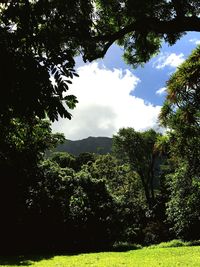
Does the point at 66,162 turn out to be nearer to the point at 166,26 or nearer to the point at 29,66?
the point at 166,26

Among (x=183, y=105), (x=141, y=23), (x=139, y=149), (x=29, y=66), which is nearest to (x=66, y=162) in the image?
(x=139, y=149)

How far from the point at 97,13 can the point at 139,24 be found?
2.19 m

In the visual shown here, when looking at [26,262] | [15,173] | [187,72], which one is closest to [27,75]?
[187,72]

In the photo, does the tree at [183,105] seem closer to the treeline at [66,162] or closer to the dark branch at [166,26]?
the treeline at [66,162]

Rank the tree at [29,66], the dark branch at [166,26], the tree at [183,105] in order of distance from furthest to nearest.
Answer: the tree at [183,105]
the dark branch at [166,26]
the tree at [29,66]

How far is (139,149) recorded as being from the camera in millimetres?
52031

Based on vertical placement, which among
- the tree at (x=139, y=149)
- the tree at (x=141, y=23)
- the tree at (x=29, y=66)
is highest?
the tree at (x=139, y=149)

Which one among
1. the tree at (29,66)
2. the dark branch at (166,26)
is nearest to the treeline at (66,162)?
the tree at (29,66)

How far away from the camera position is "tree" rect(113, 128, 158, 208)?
171 feet

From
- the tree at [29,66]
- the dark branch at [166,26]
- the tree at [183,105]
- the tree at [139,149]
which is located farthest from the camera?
the tree at [139,149]

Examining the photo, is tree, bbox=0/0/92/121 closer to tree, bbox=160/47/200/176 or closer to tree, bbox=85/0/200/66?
tree, bbox=85/0/200/66

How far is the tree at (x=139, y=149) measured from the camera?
52.0m

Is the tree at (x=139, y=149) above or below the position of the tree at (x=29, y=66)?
above

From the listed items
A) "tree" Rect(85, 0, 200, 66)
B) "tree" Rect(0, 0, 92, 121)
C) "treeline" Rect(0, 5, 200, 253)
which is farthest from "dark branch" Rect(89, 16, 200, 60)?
"tree" Rect(0, 0, 92, 121)
